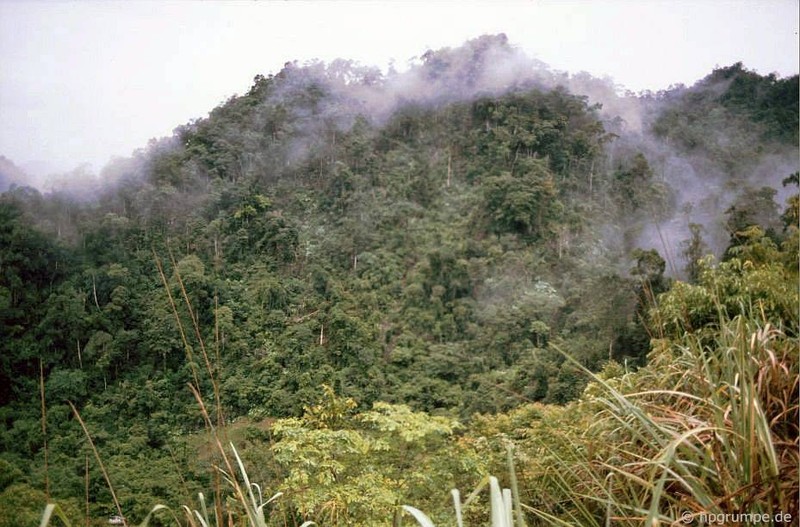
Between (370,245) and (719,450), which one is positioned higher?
(719,450)

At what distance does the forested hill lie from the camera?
8.24 metres

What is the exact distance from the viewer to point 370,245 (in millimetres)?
14984

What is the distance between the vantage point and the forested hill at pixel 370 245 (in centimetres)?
824

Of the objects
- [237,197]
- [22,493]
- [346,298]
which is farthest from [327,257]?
[22,493]

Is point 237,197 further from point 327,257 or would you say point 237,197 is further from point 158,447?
point 158,447

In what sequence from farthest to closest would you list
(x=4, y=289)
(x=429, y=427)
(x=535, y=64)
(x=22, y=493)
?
1. (x=535, y=64)
2. (x=4, y=289)
3. (x=22, y=493)
4. (x=429, y=427)

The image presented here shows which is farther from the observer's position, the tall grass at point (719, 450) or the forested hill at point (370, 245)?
the forested hill at point (370, 245)

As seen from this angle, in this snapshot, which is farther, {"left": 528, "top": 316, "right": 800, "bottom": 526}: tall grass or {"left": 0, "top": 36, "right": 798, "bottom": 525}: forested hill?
{"left": 0, "top": 36, "right": 798, "bottom": 525}: forested hill

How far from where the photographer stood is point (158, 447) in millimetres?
8438

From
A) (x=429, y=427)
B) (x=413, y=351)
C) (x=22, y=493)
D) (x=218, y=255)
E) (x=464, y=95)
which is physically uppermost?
(x=464, y=95)

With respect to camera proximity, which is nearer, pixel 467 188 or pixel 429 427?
pixel 429 427

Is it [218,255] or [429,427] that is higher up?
[218,255]

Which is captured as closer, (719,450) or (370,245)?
(719,450)

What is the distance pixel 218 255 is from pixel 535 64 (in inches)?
631
